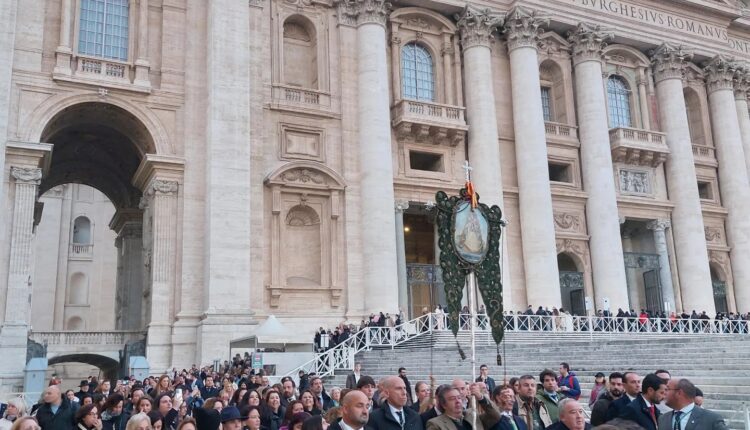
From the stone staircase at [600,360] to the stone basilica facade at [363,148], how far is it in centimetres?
501

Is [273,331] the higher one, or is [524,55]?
[524,55]

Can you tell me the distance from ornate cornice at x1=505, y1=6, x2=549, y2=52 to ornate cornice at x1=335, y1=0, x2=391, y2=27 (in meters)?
5.95

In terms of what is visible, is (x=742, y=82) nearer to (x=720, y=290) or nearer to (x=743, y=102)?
(x=743, y=102)

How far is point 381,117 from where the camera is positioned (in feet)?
Answer: 90.0

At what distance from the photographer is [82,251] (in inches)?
1870

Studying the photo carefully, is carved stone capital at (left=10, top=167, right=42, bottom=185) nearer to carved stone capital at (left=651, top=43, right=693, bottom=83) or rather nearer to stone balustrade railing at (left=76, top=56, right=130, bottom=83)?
stone balustrade railing at (left=76, top=56, right=130, bottom=83)

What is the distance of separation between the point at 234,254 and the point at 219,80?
19.5 feet

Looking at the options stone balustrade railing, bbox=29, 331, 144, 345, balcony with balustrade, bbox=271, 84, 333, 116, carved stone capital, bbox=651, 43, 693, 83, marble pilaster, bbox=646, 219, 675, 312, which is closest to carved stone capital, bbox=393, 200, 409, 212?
balcony with balustrade, bbox=271, 84, 333, 116

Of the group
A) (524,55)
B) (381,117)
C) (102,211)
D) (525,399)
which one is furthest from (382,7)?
(102,211)

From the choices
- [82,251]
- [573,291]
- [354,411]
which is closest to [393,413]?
[354,411]

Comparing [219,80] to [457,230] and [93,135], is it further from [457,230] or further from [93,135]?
[457,230]

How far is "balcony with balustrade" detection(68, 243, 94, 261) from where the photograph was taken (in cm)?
4720

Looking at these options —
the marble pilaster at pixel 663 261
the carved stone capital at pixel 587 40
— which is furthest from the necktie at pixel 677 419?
the carved stone capital at pixel 587 40

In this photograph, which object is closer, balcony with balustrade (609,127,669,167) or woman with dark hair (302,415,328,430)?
woman with dark hair (302,415,328,430)
